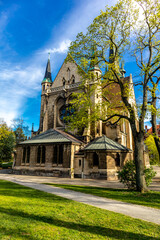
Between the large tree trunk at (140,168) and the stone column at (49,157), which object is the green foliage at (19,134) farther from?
the large tree trunk at (140,168)

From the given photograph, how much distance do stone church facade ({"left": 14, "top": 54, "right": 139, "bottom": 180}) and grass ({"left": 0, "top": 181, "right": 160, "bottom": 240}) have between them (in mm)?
11021

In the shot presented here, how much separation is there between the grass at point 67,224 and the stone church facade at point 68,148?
11.0 meters

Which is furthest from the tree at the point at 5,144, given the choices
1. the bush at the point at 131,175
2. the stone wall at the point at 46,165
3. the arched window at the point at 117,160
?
the bush at the point at 131,175

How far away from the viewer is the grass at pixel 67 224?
13.9 feet

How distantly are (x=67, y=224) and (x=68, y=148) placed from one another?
16.0m

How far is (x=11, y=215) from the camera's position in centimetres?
556

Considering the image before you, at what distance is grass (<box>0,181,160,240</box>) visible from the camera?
13.9ft

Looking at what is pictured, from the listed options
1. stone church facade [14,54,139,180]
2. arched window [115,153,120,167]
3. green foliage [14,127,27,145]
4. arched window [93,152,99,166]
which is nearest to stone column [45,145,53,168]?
stone church facade [14,54,139,180]

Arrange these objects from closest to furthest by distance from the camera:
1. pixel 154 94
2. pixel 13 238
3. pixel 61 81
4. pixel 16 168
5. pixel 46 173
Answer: pixel 13 238
pixel 154 94
pixel 46 173
pixel 16 168
pixel 61 81

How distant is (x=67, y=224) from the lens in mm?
5016

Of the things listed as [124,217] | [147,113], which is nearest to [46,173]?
[147,113]

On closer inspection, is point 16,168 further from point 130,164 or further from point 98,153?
point 130,164

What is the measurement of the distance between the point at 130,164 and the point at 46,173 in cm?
1373

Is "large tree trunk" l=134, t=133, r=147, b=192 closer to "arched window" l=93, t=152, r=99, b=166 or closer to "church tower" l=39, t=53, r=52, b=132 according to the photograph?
"arched window" l=93, t=152, r=99, b=166
